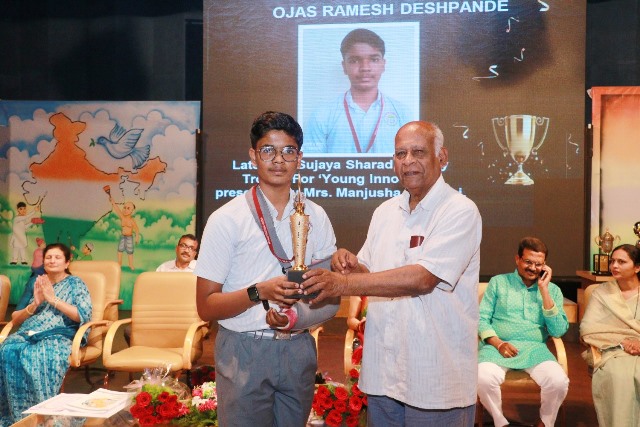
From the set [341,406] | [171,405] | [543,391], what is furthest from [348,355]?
[171,405]

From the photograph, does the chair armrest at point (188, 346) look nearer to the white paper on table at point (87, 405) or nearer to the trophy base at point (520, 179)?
the white paper on table at point (87, 405)

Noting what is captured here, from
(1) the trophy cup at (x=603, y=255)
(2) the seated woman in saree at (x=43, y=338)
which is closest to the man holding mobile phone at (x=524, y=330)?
(1) the trophy cup at (x=603, y=255)

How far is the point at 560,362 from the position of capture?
464 centimetres

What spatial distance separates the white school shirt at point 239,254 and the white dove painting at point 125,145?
625 centimetres

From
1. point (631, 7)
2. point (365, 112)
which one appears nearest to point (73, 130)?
point (365, 112)

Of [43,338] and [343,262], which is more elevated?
[343,262]

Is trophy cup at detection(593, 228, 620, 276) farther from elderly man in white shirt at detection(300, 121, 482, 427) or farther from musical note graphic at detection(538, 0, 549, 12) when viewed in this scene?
elderly man in white shirt at detection(300, 121, 482, 427)

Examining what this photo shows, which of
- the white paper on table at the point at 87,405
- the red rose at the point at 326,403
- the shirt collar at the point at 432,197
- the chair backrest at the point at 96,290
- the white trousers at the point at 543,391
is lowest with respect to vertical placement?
the white trousers at the point at 543,391

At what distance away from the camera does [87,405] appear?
3.38 metres

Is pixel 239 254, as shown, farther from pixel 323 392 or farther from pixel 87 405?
pixel 323 392

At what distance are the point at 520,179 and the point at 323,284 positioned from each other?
17.8ft

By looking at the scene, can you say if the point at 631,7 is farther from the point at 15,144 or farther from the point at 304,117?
the point at 15,144

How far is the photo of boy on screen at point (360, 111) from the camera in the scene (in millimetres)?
7254

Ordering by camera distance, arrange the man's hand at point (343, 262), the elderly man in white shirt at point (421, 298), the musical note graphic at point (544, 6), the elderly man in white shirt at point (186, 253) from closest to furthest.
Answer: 1. the elderly man in white shirt at point (421, 298)
2. the man's hand at point (343, 262)
3. the elderly man in white shirt at point (186, 253)
4. the musical note graphic at point (544, 6)
